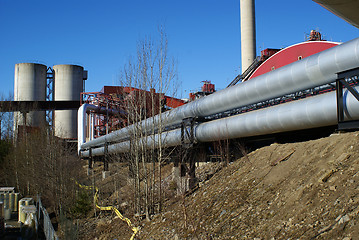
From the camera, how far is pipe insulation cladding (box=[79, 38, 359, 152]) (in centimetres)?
841

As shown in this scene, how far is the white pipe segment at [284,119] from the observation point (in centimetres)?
852

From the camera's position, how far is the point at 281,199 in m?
7.86

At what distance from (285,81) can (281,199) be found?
3.61 m

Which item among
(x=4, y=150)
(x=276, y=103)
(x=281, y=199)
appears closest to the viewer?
(x=281, y=199)

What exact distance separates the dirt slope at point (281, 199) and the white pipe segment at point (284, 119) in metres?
0.63

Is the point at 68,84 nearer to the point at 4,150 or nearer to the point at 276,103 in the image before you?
the point at 4,150

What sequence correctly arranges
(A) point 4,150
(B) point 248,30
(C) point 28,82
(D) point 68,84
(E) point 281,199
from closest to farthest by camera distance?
(E) point 281,199 → (B) point 248,30 → (A) point 4,150 → (C) point 28,82 → (D) point 68,84

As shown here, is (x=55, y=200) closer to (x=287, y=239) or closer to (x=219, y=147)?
(x=219, y=147)

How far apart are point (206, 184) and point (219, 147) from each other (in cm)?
155

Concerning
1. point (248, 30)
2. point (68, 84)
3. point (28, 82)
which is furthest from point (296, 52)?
point (28, 82)

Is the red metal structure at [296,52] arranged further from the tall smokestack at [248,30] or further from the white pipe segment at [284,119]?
the tall smokestack at [248,30]

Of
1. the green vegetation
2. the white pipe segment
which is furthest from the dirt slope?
the green vegetation

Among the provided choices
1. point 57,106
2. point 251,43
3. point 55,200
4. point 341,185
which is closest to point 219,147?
point 341,185

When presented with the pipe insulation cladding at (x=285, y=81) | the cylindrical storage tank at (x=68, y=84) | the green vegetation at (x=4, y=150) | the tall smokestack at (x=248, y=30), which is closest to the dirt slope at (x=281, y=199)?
the pipe insulation cladding at (x=285, y=81)
